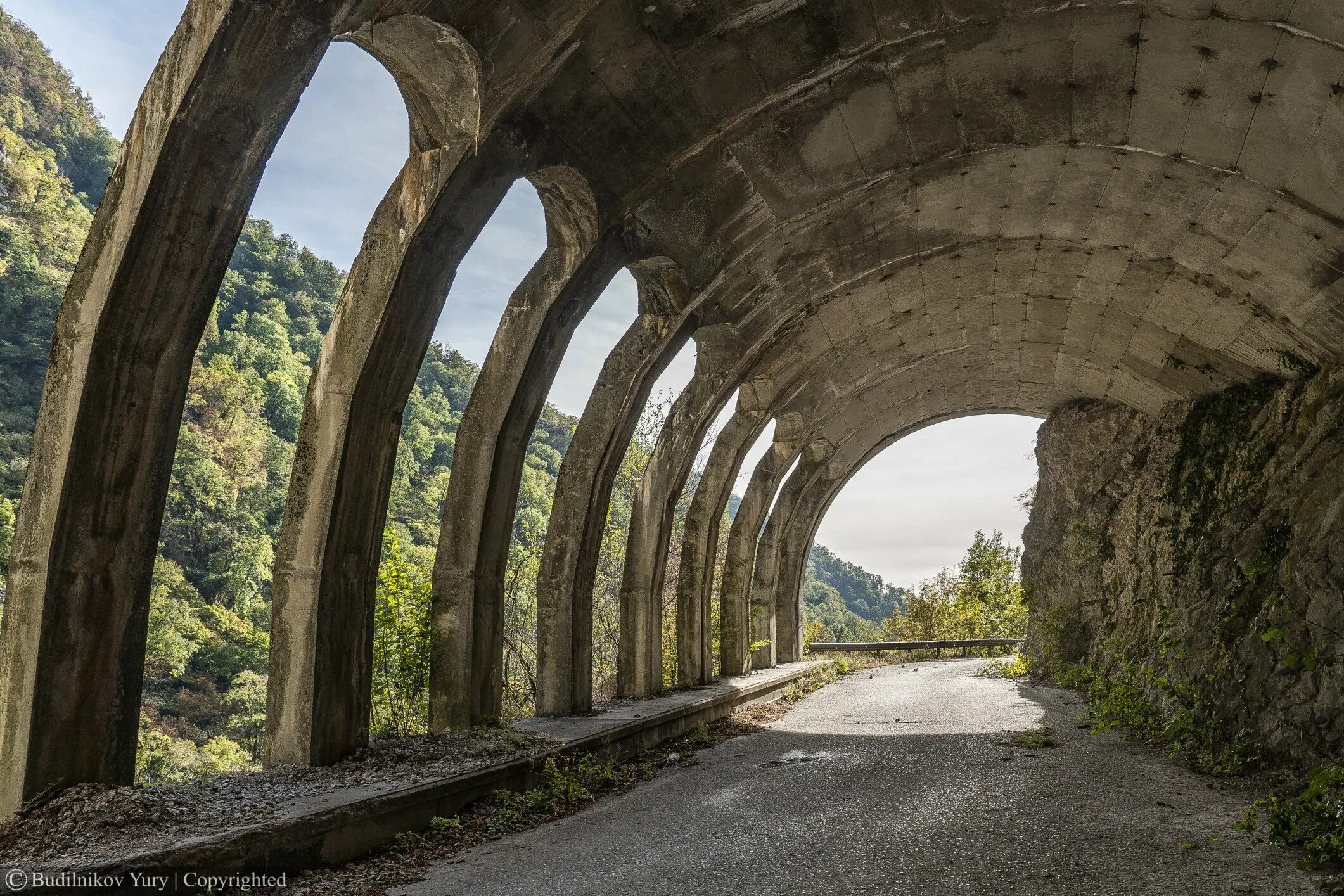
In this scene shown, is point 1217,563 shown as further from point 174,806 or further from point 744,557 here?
point 174,806

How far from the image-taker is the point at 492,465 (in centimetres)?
775

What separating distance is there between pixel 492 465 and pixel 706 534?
7.24 m

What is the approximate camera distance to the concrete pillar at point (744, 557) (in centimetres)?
1650

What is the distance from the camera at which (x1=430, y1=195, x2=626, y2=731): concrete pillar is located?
7520mm

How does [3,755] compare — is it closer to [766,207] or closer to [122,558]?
[122,558]

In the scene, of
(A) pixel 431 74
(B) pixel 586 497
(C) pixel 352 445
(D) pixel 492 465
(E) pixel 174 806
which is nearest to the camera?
(E) pixel 174 806

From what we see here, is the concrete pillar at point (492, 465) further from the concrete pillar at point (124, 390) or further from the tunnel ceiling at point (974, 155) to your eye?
the concrete pillar at point (124, 390)

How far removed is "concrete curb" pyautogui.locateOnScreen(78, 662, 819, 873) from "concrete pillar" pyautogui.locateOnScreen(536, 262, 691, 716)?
54 cm

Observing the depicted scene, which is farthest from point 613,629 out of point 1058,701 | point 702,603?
point 1058,701

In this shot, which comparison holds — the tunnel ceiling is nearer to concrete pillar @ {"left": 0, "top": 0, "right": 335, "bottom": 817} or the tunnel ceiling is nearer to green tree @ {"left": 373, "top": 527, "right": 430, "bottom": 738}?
concrete pillar @ {"left": 0, "top": 0, "right": 335, "bottom": 817}

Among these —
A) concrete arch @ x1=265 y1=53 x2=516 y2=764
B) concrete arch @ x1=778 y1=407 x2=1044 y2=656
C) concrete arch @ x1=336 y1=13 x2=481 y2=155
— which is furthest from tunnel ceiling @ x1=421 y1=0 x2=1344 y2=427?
concrete arch @ x1=778 y1=407 x2=1044 y2=656

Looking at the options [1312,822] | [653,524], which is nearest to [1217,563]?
[1312,822]

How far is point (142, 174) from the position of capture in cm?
439

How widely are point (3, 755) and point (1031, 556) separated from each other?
19400 mm
